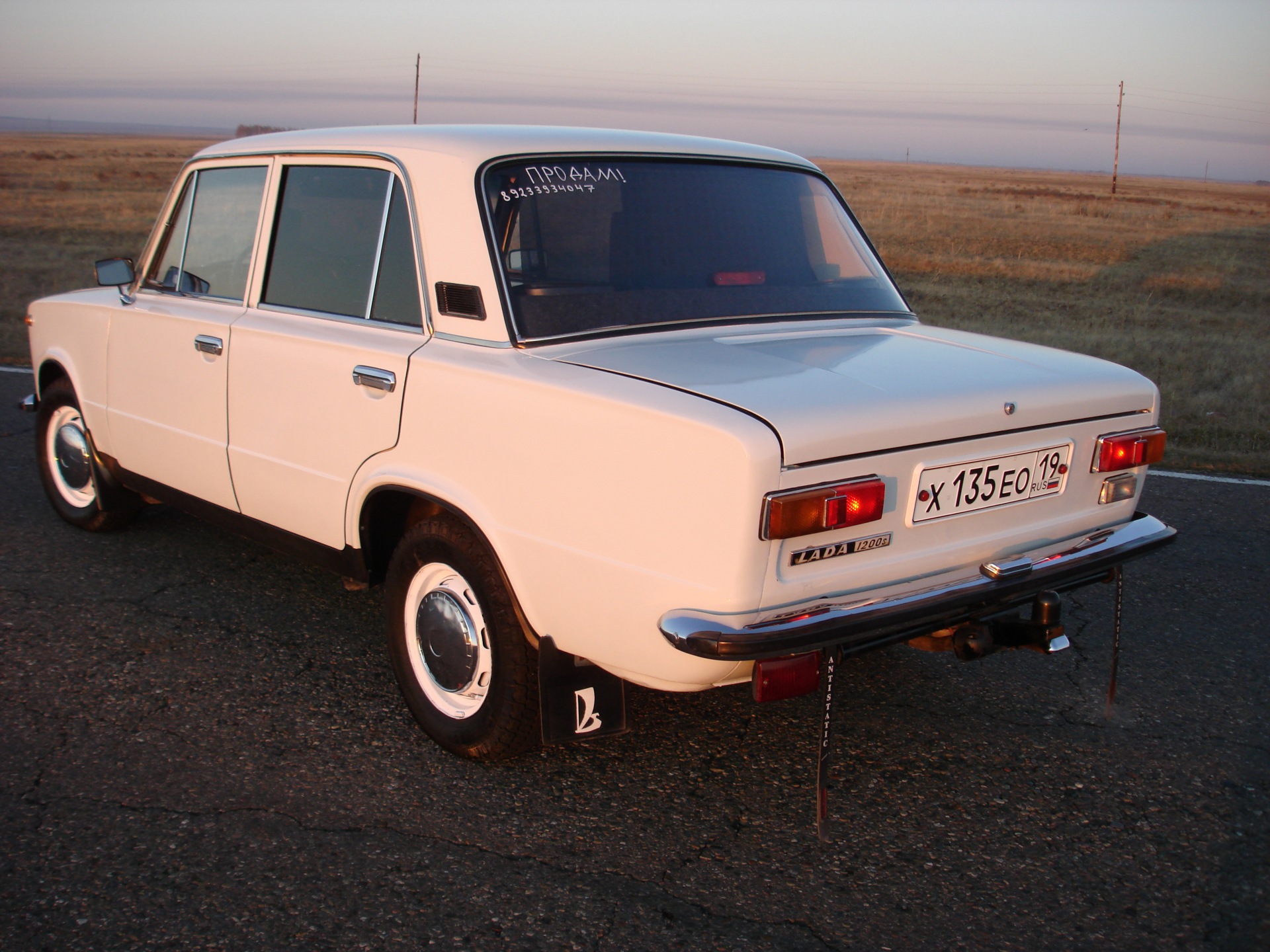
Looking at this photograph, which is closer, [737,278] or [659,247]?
[659,247]

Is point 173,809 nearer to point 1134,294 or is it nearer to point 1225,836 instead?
point 1225,836

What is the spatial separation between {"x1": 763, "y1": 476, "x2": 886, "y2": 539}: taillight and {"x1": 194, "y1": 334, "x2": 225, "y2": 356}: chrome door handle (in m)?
2.39

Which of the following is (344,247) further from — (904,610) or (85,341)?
(904,610)

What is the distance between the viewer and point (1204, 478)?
6.69 meters

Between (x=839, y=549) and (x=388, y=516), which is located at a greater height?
(x=839, y=549)

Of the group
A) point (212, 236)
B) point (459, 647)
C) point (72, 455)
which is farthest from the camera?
point (72, 455)

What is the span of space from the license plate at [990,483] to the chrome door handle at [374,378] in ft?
5.03

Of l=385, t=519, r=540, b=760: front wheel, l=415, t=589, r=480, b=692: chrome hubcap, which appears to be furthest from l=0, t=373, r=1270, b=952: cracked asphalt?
l=415, t=589, r=480, b=692: chrome hubcap

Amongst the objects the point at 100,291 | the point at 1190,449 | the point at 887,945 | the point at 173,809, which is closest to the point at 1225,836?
the point at 887,945

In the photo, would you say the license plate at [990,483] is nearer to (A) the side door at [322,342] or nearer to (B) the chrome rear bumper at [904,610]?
(B) the chrome rear bumper at [904,610]

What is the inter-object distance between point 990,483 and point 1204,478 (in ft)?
15.4

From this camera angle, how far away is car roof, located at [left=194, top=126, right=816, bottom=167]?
3193 millimetres

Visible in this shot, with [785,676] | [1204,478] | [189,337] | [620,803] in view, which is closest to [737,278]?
[785,676]

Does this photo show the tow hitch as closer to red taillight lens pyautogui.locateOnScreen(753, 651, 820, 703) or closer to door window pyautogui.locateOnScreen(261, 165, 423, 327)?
red taillight lens pyautogui.locateOnScreen(753, 651, 820, 703)
